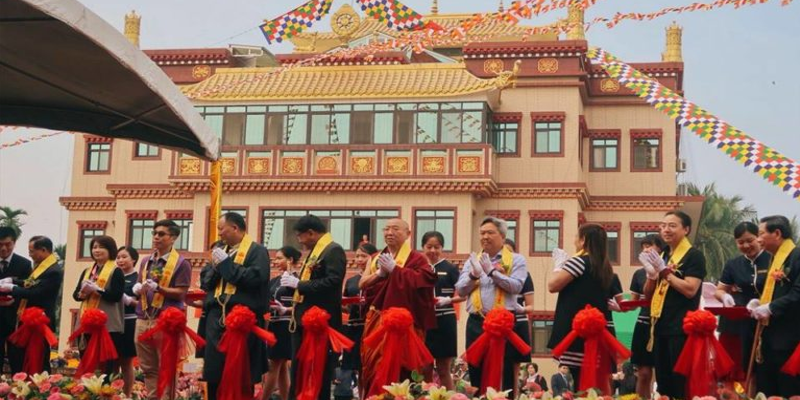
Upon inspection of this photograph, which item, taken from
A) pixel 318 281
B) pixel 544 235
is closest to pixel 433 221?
pixel 544 235

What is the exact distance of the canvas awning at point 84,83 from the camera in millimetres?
8180

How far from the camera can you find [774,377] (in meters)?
9.35

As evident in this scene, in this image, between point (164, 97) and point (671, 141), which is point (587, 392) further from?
point (671, 141)

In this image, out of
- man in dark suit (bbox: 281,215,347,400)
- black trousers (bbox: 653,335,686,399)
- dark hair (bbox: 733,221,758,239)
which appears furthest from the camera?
man in dark suit (bbox: 281,215,347,400)

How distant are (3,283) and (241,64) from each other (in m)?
26.2

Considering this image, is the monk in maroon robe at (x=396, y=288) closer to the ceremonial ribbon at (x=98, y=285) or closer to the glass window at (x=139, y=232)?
the ceremonial ribbon at (x=98, y=285)

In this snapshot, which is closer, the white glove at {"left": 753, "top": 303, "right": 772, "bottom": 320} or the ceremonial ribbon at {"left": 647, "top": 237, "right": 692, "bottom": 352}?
the white glove at {"left": 753, "top": 303, "right": 772, "bottom": 320}

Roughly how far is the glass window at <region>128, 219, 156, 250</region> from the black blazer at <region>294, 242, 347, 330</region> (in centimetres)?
2606

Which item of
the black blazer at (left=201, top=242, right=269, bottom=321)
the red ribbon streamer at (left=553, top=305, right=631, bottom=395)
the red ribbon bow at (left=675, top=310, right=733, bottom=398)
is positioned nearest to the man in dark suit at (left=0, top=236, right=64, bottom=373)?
the black blazer at (left=201, top=242, right=269, bottom=321)

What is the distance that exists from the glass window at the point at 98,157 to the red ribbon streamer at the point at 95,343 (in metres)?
27.7

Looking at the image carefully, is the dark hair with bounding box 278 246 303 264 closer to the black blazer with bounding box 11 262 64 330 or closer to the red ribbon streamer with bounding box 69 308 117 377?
the black blazer with bounding box 11 262 64 330

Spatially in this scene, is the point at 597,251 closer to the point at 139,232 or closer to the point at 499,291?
the point at 499,291

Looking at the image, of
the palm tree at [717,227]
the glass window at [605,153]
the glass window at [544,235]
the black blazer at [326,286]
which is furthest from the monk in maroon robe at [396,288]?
the palm tree at [717,227]

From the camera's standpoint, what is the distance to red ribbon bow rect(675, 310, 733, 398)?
8.98m
